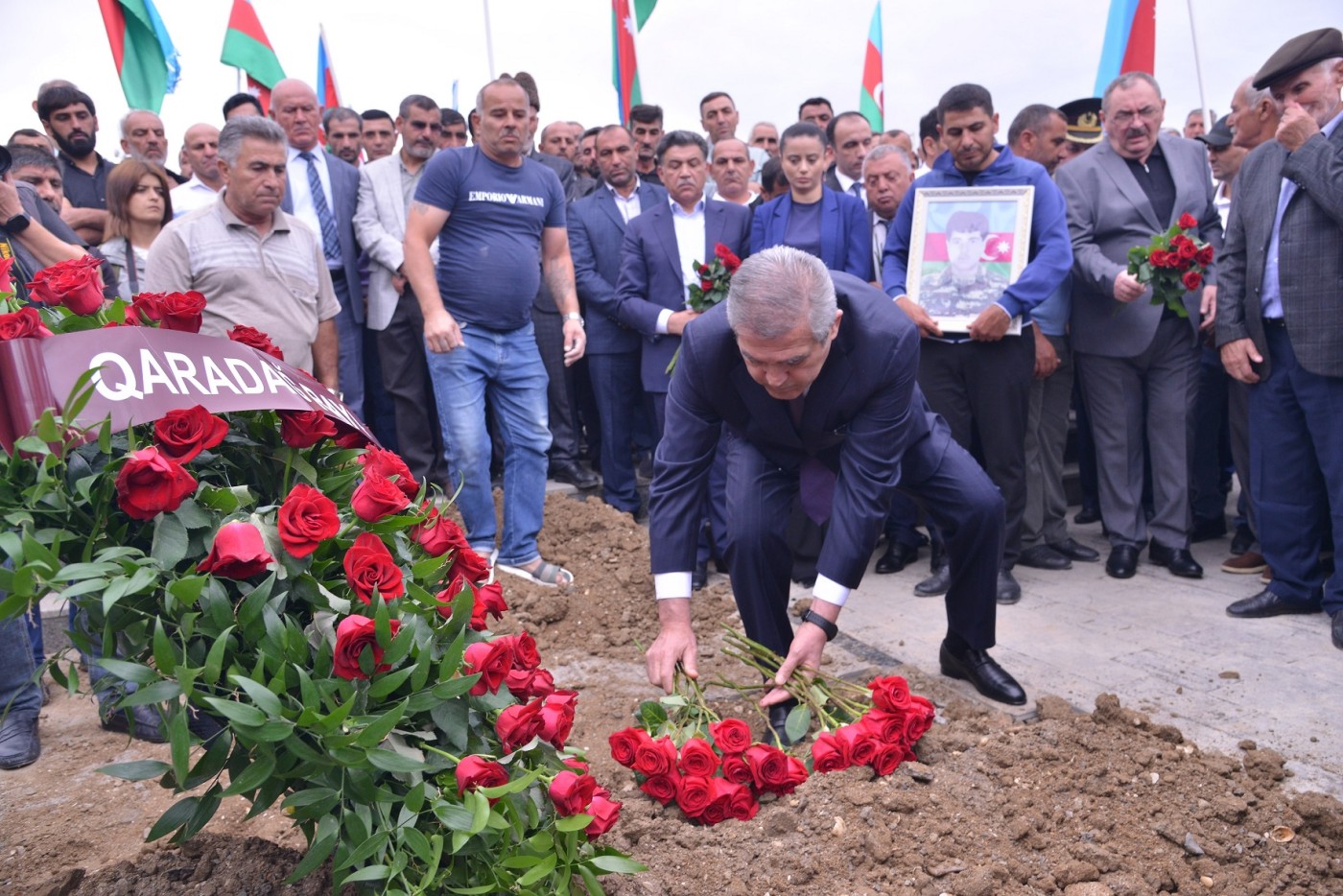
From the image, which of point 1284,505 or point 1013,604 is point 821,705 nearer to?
point 1013,604

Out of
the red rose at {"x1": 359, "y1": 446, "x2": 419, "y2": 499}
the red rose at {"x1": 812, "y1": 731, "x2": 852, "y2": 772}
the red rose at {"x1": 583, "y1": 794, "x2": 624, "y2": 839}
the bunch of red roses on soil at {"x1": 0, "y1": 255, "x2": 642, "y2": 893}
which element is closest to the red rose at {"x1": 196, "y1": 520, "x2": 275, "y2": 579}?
the bunch of red roses on soil at {"x1": 0, "y1": 255, "x2": 642, "y2": 893}

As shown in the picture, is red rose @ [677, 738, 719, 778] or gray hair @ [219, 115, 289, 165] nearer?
red rose @ [677, 738, 719, 778]

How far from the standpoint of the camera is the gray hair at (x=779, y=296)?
10.2 ft

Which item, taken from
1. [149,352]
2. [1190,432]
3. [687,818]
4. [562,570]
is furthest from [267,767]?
[1190,432]

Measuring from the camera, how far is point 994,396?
5.52 meters

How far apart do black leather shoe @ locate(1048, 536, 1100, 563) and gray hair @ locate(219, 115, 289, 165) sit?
181 inches

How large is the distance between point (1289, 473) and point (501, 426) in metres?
3.89

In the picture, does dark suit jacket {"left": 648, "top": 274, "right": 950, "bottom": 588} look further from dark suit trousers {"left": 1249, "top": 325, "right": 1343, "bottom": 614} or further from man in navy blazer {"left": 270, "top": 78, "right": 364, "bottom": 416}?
man in navy blazer {"left": 270, "top": 78, "right": 364, "bottom": 416}

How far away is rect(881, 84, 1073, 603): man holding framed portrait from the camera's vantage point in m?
5.48

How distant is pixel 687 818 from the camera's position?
Result: 309 cm

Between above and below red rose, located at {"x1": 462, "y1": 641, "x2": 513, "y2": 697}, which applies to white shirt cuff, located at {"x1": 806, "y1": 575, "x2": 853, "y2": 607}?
below

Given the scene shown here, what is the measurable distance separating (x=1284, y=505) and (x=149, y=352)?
4.96m

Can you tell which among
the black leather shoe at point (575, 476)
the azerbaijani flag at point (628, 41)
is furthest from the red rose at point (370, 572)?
the azerbaijani flag at point (628, 41)

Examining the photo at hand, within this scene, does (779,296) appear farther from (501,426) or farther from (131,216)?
(131,216)
